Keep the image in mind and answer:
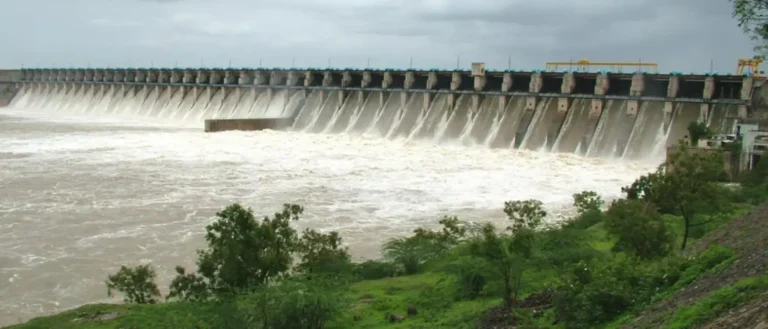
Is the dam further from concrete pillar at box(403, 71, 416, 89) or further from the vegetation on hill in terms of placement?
the vegetation on hill

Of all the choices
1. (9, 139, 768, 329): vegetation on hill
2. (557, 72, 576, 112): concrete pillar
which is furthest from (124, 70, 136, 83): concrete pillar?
(9, 139, 768, 329): vegetation on hill

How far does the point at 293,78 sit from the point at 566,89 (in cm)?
1834

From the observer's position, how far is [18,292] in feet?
38.9

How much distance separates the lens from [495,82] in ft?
112

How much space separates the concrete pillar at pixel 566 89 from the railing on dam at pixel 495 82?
1.6 inches

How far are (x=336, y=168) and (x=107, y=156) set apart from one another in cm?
932

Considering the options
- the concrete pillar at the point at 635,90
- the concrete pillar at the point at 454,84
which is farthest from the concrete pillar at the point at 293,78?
the concrete pillar at the point at 635,90

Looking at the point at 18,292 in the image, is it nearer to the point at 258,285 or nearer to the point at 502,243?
the point at 258,285

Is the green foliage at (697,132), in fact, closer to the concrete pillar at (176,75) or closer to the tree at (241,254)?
the tree at (241,254)

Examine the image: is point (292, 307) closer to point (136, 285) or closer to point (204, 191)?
point (136, 285)

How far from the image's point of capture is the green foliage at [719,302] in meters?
5.59

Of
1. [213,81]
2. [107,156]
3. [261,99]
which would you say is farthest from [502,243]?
[213,81]

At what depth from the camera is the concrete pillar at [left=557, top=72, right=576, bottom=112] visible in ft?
97.1

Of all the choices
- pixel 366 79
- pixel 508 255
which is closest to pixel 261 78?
pixel 366 79
